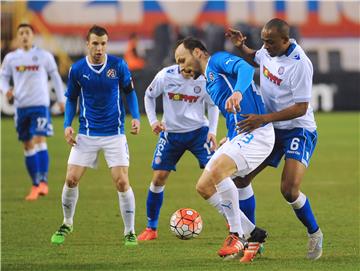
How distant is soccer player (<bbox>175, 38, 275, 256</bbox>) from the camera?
9.10 metres

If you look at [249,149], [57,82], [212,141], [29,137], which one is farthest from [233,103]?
[29,137]

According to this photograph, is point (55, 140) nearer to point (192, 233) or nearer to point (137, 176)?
point (137, 176)

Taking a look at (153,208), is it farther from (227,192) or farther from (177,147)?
(227,192)

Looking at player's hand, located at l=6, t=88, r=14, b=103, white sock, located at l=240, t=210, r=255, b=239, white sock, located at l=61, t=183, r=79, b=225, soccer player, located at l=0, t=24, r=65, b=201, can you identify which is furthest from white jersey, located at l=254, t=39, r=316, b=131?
soccer player, located at l=0, t=24, r=65, b=201

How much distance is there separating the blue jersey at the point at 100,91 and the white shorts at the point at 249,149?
1.86m

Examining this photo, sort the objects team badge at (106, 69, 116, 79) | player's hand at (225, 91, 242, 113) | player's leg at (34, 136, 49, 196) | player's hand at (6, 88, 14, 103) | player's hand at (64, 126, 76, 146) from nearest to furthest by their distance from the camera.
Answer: player's hand at (225, 91, 242, 113)
player's hand at (64, 126, 76, 146)
team badge at (106, 69, 116, 79)
player's hand at (6, 88, 14, 103)
player's leg at (34, 136, 49, 196)

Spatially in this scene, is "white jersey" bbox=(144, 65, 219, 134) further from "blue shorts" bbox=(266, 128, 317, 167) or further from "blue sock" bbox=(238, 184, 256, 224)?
"blue shorts" bbox=(266, 128, 317, 167)

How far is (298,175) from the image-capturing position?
9.48 metres

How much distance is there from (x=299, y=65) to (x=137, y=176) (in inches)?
352

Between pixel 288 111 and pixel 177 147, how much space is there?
263cm

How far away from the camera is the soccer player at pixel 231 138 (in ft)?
29.9

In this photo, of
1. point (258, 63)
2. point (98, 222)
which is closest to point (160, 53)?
point (98, 222)

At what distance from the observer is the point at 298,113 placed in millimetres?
9227

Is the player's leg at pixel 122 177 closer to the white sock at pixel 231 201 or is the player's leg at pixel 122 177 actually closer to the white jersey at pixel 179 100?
the white jersey at pixel 179 100
